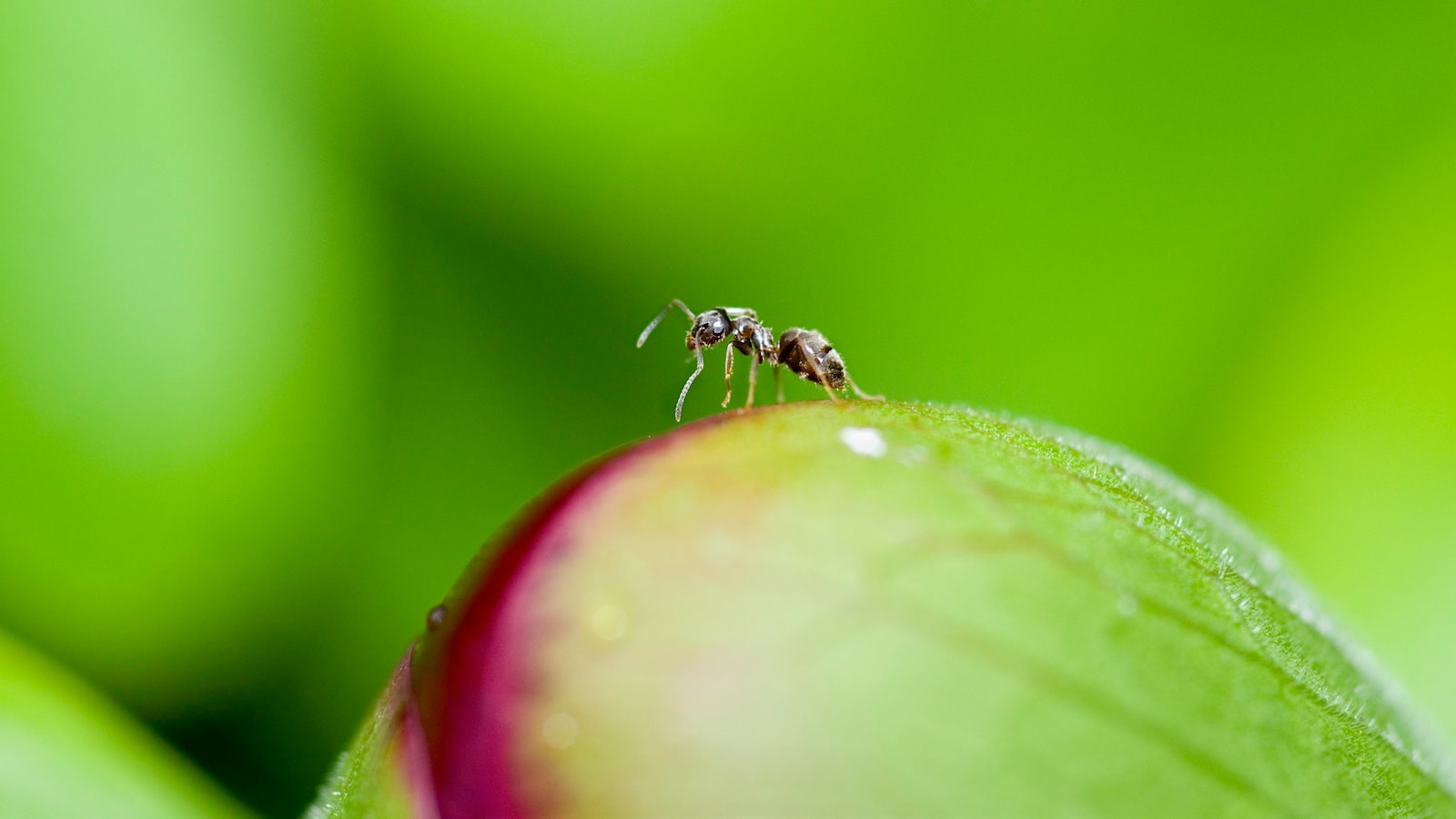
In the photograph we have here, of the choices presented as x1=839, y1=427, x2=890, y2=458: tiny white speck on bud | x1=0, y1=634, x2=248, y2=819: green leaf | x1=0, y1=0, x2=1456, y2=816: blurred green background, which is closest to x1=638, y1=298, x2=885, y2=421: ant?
x1=0, y1=0, x2=1456, y2=816: blurred green background

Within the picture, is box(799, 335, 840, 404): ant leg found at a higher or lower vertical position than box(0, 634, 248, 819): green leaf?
higher

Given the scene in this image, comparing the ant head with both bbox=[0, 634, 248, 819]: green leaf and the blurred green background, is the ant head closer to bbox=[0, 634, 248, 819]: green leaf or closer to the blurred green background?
the blurred green background

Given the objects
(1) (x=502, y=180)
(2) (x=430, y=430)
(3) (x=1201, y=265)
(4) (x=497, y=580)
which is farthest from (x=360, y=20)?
(4) (x=497, y=580)

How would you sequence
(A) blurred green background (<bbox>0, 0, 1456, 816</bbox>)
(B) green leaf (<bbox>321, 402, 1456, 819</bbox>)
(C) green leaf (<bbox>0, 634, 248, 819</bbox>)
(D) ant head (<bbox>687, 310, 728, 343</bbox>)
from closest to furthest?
(B) green leaf (<bbox>321, 402, 1456, 819</bbox>) → (C) green leaf (<bbox>0, 634, 248, 819</bbox>) → (D) ant head (<bbox>687, 310, 728, 343</bbox>) → (A) blurred green background (<bbox>0, 0, 1456, 816</bbox>)

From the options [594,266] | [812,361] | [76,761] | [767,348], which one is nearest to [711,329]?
[767,348]

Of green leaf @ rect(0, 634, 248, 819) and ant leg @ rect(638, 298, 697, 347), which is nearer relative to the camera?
green leaf @ rect(0, 634, 248, 819)

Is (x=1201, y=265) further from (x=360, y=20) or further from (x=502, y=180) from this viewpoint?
(x=360, y=20)

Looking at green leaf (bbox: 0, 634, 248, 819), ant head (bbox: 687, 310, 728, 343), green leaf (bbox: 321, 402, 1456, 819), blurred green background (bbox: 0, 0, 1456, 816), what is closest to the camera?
green leaf (bbox: 321, 402, 1456, 819)

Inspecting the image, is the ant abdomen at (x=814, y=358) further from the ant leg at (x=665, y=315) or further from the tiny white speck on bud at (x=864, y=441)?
the tiny white speck on bud at (x=864, y=441)
